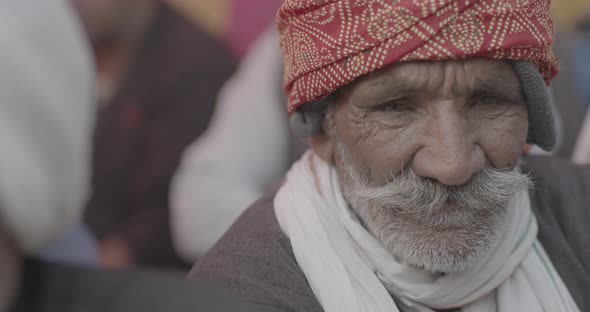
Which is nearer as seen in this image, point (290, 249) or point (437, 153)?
point (437, 153)

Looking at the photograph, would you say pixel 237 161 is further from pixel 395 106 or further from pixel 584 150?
pixel 395 106

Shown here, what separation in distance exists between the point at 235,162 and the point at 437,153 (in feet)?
7.03

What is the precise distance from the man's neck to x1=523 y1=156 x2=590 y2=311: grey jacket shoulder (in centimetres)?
154

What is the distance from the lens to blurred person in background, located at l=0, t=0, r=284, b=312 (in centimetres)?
181

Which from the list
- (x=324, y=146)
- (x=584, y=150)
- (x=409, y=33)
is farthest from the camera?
(x=584, y=150)

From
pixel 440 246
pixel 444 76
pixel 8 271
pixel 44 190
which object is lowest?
pixel 8 271

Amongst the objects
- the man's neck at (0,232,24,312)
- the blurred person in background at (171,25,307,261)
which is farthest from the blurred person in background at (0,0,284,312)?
the blurred person in background at (171,25,307,261)

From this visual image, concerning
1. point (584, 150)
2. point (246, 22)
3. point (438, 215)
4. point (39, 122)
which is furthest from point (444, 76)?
point (246, 22)

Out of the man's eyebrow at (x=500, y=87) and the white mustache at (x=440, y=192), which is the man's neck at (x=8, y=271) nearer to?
the white mustache at (x=440, y=192)

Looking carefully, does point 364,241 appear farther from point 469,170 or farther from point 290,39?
point 290,39

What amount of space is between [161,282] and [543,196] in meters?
1.34

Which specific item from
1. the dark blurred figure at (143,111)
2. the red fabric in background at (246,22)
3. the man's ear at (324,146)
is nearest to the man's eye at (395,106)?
the man's ear at (324,146)

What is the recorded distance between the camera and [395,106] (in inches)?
83.7

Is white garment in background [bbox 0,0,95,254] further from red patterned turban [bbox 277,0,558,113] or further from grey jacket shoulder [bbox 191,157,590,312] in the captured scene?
red patterned turban [bbox 277,0,558,113]
